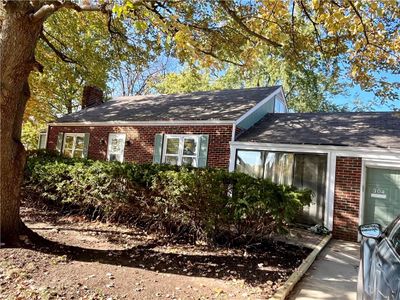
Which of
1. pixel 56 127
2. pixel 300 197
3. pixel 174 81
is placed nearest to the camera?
pixel 300 197

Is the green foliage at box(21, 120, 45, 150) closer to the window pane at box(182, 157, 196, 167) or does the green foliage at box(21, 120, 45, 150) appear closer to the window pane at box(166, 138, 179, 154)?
the window pane at box(166, 138, 179, 154)

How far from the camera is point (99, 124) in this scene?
51.9ft

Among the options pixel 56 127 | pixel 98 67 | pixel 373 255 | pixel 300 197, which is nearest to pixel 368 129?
pixel 300 197

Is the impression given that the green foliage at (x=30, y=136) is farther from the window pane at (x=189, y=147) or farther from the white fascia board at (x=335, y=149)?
the white fascia board at (x=335, y=149)

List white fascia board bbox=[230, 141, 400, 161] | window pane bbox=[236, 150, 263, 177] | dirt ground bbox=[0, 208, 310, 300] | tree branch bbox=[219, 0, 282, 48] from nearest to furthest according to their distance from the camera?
1. dirt ground bbox=[0, 208, 310, 300]
2. tree branch bbox=[219, 0, 282, 48]
3. white fascia board bbox=[230, 141, 400, 161]
4. window pane bbox=[236, 150, 263, 177]

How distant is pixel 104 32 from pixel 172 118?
14.1 feet

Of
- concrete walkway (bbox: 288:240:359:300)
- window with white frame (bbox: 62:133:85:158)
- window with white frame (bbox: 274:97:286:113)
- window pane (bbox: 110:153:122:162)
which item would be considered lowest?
concrete walkway (bbox: 288:240:359:300)

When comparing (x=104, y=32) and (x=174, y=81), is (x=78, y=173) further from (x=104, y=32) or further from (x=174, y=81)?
(x=174, y=81)

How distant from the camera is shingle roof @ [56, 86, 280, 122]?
13352mm

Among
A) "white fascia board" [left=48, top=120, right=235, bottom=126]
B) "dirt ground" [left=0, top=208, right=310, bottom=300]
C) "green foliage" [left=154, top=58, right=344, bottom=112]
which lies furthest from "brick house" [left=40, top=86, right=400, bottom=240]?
"green foliage" [left=154, top=58, right=344, bottom=112]

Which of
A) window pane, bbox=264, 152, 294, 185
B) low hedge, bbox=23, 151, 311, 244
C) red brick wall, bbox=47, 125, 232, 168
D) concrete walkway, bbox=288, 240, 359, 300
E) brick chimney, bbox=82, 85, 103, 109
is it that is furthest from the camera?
brick chimney, bbox=82, 85, 103, 109

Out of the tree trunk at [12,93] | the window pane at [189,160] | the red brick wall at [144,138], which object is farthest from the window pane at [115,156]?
the tree trunk at [12,93]

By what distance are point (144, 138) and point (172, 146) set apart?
1.44 meters

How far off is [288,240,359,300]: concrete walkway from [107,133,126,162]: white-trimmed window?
376 inches
